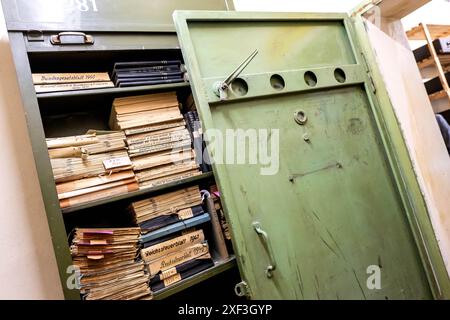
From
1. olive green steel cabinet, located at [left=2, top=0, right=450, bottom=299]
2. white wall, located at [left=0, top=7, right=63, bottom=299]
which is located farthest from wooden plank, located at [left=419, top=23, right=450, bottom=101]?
white wall, located at [left=0, top=7, right=63, bottom=299]

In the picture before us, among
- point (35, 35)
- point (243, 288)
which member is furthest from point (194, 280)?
point (35, 35)

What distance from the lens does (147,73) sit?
4.56ft

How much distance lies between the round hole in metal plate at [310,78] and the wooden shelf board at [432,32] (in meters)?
2.02

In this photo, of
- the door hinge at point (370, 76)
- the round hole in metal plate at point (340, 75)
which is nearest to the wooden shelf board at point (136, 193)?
the round hole in metal plate at point (340, 75)

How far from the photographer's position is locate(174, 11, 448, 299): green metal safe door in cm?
118

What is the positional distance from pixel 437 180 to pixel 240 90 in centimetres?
117

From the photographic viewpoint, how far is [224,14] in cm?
130

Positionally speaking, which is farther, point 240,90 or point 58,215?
point 240,90

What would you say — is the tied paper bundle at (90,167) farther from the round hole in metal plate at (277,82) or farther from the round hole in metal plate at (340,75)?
the round hole in metal plate at (340,75)

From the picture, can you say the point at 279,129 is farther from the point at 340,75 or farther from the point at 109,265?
the point at 109,265

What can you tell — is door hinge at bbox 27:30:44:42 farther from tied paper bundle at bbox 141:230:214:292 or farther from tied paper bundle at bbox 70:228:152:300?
tied paper bundle at bbox 141:230:214:292
